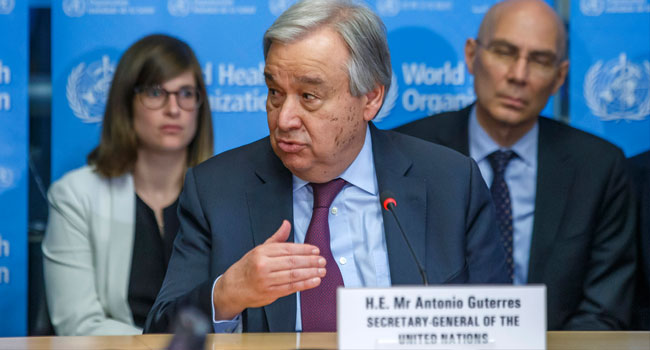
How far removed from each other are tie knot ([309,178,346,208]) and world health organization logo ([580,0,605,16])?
174 centimetres

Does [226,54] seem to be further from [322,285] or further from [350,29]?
[322,285]

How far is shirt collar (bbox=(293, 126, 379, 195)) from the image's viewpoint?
2.32 metres

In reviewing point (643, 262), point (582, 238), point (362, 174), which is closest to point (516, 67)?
point (582, 238)

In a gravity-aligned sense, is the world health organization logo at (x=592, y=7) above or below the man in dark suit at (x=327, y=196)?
above

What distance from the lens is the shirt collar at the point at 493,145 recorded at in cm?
319

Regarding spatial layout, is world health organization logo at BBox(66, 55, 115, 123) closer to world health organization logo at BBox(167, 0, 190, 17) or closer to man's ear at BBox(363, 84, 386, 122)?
world health organization logo at BBox(167, 0, 190, 17)

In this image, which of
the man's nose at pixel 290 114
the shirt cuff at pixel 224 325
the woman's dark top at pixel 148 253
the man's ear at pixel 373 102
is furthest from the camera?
the woman's dark top at pixel 148 253

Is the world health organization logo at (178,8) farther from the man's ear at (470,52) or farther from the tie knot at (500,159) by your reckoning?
the tie knot at (500,159)

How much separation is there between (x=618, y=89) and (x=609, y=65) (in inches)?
4.7

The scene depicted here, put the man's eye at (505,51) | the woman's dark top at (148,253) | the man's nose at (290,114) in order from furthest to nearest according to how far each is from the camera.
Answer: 1. the man's eye at (505,51)
2. the woman's dark top at (148,253)
3. the man's nose at (290,114)

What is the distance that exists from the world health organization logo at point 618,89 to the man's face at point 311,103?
5.28 feet

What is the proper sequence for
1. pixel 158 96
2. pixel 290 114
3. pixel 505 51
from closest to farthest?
1. pixel 290 114
2. pixel 158 96
3. pixel 505 51

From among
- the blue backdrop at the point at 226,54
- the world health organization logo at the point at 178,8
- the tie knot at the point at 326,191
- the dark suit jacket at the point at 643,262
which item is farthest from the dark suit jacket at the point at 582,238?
the world health organization logo at the point at 178,8

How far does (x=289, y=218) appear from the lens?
226 cm
